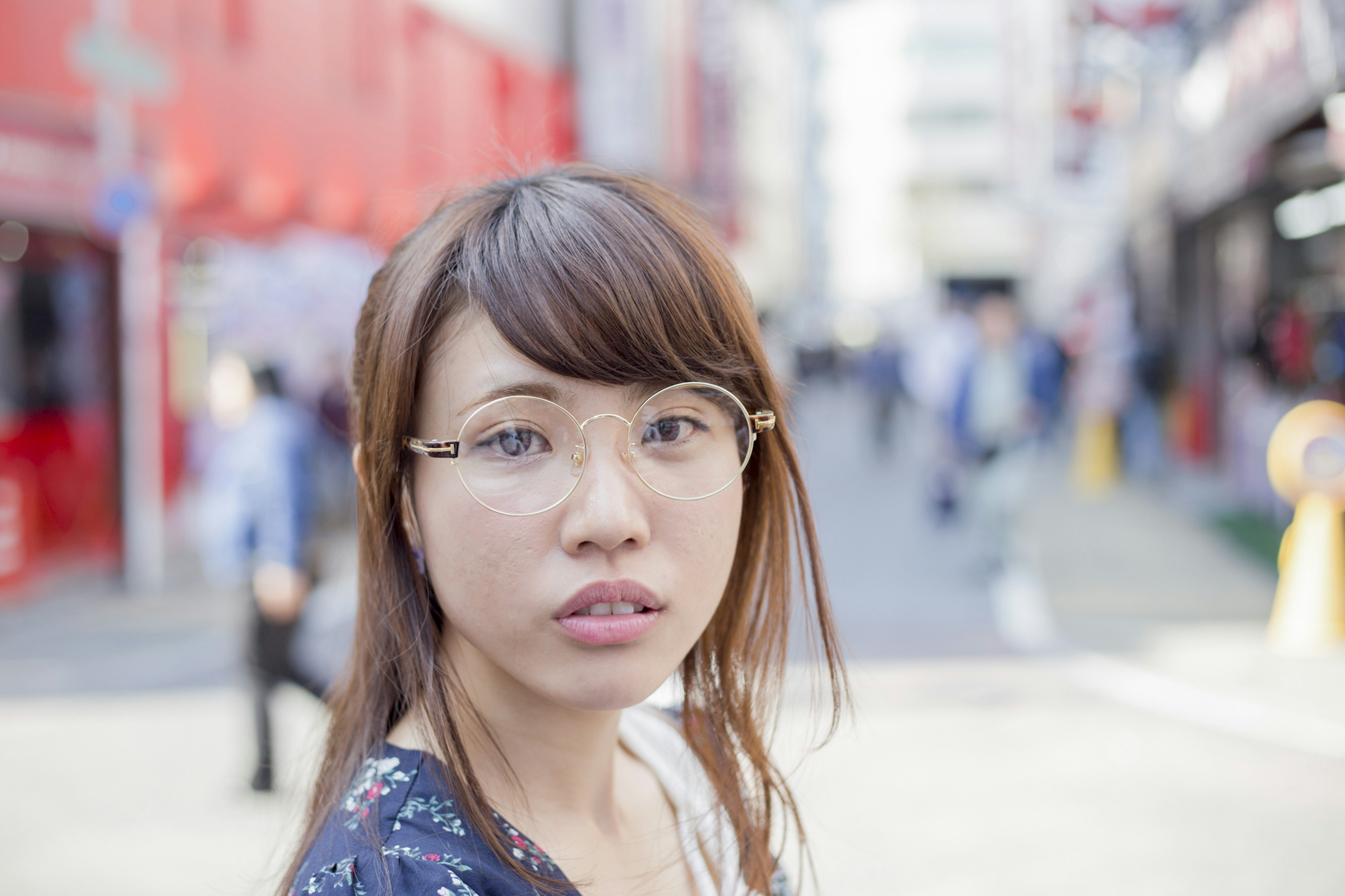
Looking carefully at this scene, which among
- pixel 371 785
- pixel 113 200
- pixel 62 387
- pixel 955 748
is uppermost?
pixel 113 200

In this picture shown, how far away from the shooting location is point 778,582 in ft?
5.26

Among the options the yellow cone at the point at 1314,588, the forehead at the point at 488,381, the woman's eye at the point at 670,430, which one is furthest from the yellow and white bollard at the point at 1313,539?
the forehead at the point at 488,381

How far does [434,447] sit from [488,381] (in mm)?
95

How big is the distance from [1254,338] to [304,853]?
40.9 ft

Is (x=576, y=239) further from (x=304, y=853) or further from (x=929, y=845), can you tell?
(x=929, y=845)

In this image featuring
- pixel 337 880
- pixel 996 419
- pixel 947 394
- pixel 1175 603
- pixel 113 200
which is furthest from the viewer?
pixel 947 394

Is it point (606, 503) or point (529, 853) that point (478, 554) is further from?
point (529, 853)

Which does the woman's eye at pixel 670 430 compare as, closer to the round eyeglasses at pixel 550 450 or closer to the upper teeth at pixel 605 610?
the round eyeglasses at pixel 550 450

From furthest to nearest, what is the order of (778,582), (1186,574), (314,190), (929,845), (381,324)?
1. (314,190)
2. (1186,574)
3. (929,845)
4. (778,582)
5. (381,324)

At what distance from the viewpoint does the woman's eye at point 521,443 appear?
1.22 m

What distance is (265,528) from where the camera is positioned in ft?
16.1

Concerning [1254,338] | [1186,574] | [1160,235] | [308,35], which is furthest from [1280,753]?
[1160,235]

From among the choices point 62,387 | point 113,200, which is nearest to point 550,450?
point 113,200

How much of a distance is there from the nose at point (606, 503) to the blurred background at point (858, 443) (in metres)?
0.45
